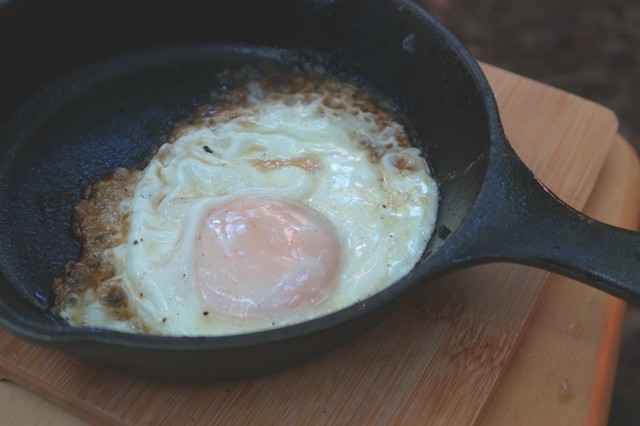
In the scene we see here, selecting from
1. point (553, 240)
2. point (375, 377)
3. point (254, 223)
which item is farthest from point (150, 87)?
point (553, 240)

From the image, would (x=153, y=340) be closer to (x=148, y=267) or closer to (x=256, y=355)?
(x=256, y=355)

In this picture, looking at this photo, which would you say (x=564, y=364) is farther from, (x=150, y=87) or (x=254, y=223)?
(x=150, y=87)

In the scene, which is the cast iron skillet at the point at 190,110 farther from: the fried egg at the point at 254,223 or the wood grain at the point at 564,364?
the wood grain at the point at 564,364

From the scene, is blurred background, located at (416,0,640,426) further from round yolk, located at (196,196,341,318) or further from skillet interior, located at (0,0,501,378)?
round yolk, located at (196,196,341,318)

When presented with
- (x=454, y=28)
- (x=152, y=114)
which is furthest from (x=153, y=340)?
(x=454, y=28)

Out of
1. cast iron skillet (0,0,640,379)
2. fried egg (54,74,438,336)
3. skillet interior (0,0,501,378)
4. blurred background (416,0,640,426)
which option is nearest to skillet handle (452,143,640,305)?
cast iron skillet (0,0,640,379)

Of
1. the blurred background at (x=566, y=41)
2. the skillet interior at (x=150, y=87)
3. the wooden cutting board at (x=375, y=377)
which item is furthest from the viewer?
the blurred background at (x=566, y=41)

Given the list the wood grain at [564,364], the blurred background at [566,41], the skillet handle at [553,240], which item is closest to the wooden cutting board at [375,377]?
the wood grain at [564,364]
